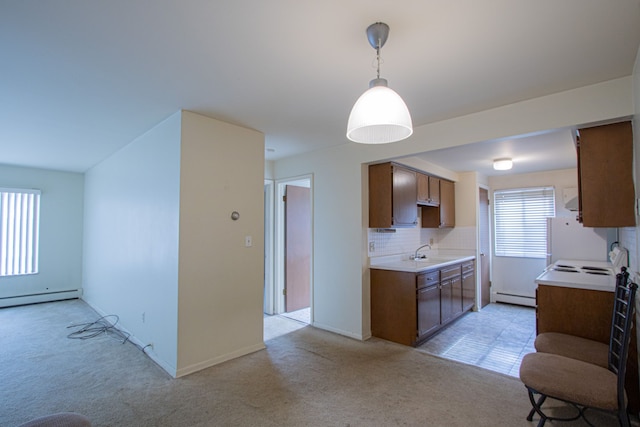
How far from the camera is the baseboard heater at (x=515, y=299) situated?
5493 millimetres

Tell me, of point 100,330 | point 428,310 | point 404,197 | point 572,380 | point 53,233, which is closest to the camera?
point 572,380

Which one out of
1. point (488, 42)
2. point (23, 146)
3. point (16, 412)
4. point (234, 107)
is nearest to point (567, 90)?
point (488, 42)

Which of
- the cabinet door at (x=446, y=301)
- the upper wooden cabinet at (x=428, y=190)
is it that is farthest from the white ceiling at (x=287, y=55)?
the cabinet door at (x=446, y=301)

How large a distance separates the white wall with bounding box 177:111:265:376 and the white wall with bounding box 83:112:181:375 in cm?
10

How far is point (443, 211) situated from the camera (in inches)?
206

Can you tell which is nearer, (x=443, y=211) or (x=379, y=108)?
(x=379, y=108)

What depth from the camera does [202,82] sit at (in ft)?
Answer: 7.82

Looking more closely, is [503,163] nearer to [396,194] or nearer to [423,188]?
[423,188]

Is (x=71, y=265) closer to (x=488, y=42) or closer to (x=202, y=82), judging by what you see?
(x=202, y=82)

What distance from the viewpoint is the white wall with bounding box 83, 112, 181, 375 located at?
2.99 meters

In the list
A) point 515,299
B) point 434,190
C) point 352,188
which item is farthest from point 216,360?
point 515,299

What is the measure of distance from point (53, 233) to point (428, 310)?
6580 millimetres

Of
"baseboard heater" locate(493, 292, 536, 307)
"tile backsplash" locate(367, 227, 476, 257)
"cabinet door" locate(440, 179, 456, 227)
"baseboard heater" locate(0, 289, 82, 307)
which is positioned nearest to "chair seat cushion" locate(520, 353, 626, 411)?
"tile backsplash" locate(367, 227, 476, 257)

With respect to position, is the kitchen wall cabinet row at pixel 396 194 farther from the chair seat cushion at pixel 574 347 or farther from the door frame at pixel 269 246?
the chair seat cushion at pixel 574 347
